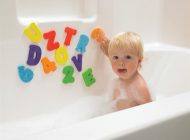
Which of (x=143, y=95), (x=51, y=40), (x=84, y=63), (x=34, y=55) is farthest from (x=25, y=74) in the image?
(x=143, y=95)

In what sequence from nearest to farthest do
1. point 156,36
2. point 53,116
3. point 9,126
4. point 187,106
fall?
point 187,106, point 9,126, point 53,116, point 156,36

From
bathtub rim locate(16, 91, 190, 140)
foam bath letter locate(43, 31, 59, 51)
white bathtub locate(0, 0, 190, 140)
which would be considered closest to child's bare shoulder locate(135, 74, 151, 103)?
white bathtub locate(0, 0, 190, 140)

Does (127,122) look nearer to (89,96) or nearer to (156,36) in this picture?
(89,96)

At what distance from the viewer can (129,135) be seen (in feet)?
1.90

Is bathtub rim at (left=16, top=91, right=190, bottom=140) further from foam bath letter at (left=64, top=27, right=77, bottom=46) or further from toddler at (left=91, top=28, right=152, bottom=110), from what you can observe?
foam bath letter at (left=64, top=27, right=77, bottom=46)

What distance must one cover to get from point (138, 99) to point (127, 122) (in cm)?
69

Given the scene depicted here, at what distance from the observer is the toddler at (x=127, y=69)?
4.03ft

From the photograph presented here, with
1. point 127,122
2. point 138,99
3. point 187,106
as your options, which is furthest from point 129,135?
point 138,99

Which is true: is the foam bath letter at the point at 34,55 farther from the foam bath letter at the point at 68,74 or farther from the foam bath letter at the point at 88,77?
the foam bath letter at the point at 88,77

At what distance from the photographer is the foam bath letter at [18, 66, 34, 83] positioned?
1.23m

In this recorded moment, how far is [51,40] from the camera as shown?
1.30 metres

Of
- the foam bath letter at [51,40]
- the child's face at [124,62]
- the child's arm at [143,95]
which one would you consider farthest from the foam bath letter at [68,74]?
the child's arm at [143,95]

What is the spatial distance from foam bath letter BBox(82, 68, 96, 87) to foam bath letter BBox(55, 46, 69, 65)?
14 centimetres

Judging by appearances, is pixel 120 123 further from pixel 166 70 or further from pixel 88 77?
pixel 166 70
